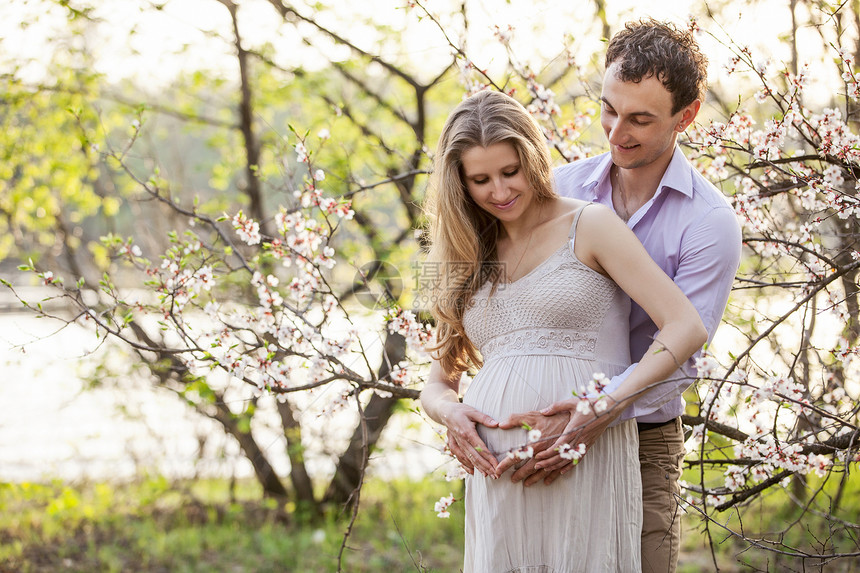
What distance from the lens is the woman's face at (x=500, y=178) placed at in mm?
2027

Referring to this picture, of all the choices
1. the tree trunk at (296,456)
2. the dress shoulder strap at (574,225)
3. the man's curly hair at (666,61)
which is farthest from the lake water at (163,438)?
the man's curly hair at (666,61)

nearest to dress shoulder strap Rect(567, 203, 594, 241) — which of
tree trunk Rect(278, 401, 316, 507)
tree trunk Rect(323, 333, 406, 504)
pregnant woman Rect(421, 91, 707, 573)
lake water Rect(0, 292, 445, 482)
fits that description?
pregnant woman Rect(421, 91, 707, 573)

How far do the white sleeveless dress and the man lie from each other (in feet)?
0.20

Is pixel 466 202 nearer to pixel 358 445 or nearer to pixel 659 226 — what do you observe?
pixel 659 226

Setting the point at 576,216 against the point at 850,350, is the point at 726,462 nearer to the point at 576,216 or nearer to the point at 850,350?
the point at 850,350

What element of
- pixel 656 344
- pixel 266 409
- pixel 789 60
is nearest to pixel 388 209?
pixel 266 409

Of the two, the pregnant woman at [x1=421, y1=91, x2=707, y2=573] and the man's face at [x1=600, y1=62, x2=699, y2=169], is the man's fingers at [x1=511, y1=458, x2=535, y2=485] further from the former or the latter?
the man's face at [x1=600, y1=62, x2=699, y2=169]

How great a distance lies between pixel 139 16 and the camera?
5059 millimetres

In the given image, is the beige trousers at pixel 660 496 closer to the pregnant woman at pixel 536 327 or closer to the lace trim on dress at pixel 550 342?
the pregnant woman at pixel 536 327

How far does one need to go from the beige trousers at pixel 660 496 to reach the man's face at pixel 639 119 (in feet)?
2.44

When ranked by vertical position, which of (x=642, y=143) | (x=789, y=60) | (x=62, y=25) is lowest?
(x=642, y=143)

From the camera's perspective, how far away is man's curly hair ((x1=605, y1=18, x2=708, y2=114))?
1999mm

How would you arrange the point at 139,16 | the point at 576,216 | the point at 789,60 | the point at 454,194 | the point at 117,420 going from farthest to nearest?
the point at 117,420
the point at 139,16
the point at 789,60
the point at 454,194
the point at 576,216

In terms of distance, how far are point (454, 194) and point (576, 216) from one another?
36 centimetres
